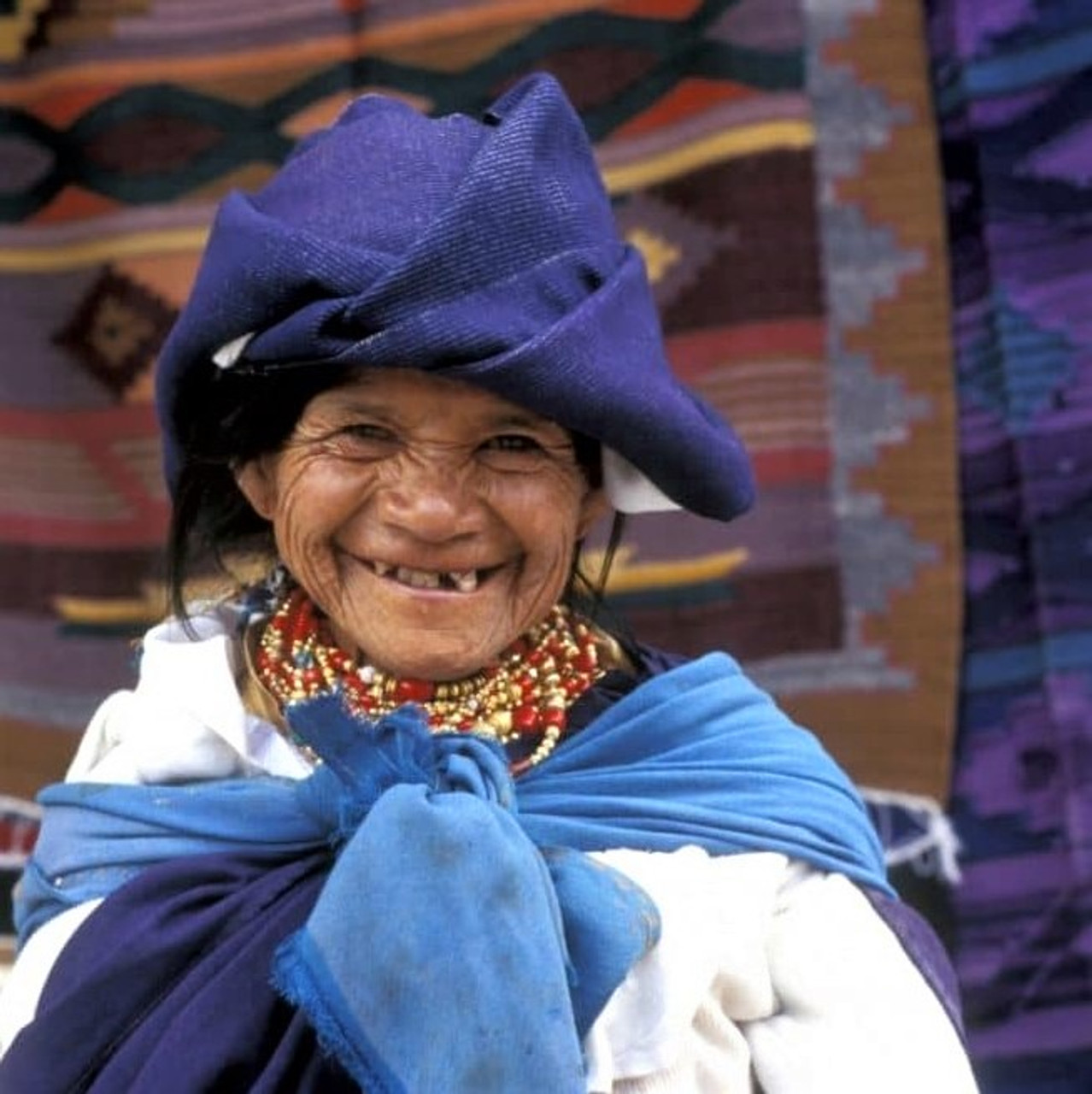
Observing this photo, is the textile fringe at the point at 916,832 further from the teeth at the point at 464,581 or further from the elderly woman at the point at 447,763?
the teeth at the point at 464,581

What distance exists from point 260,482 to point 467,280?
27 centimetres

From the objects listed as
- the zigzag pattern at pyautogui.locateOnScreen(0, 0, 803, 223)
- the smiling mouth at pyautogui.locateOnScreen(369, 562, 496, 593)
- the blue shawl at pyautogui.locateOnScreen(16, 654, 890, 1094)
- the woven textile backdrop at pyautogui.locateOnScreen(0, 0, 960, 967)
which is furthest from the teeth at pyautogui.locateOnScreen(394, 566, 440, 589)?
the zigzag pattern at pyautogui.locateOnScreen(0, 0, 803, 223)

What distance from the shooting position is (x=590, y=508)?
1248 mm

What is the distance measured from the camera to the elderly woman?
99cm

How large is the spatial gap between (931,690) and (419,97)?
1139mm

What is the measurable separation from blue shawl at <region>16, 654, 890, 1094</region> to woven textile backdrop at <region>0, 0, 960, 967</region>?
3.66 ft

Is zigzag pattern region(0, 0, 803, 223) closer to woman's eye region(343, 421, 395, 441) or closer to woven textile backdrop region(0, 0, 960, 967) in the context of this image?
woven textile backdrop region(0, 0, 960, 967)

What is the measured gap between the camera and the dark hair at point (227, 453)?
117 cm

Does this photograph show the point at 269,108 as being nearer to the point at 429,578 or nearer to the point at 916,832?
the point at 916,832

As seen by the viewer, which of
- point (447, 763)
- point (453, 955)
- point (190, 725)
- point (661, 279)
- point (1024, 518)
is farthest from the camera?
point (661, 279)

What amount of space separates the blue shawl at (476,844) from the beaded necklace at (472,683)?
0.04m

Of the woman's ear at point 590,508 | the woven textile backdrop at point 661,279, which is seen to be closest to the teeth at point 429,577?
the woman's ear at point 590,508

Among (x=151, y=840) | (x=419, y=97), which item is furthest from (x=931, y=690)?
(x=151, y=840)

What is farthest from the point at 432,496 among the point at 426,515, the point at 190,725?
the point at 190,725
